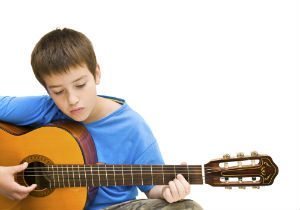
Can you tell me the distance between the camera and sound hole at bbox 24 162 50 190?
2.12 m

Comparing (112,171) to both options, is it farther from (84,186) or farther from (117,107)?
(117,107)

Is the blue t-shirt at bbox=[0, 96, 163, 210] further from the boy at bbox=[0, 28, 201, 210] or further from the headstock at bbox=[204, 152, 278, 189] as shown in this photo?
the headstock at bbox=[204, 152, 278, 189]

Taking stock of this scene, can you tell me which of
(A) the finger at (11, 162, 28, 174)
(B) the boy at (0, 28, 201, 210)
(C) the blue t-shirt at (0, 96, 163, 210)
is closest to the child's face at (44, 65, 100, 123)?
(B) the boy at (0, 28, 201, 210)

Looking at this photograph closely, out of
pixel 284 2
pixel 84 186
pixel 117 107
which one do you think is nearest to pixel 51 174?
pixel 84 186

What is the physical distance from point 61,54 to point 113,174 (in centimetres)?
43

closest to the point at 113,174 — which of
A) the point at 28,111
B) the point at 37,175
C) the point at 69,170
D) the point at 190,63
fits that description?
the point at 69,170

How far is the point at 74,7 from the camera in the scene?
2895 millimetres

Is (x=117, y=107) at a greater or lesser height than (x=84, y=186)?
greater

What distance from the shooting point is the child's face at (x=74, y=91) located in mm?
2049

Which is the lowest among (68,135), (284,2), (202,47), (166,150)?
(166,150)

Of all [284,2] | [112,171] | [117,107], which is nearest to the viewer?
[112,171]

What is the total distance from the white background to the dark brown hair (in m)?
0.74

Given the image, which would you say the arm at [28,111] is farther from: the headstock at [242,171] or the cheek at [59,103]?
the headstock at [242,171]

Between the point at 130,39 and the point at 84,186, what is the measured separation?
3.29ft
